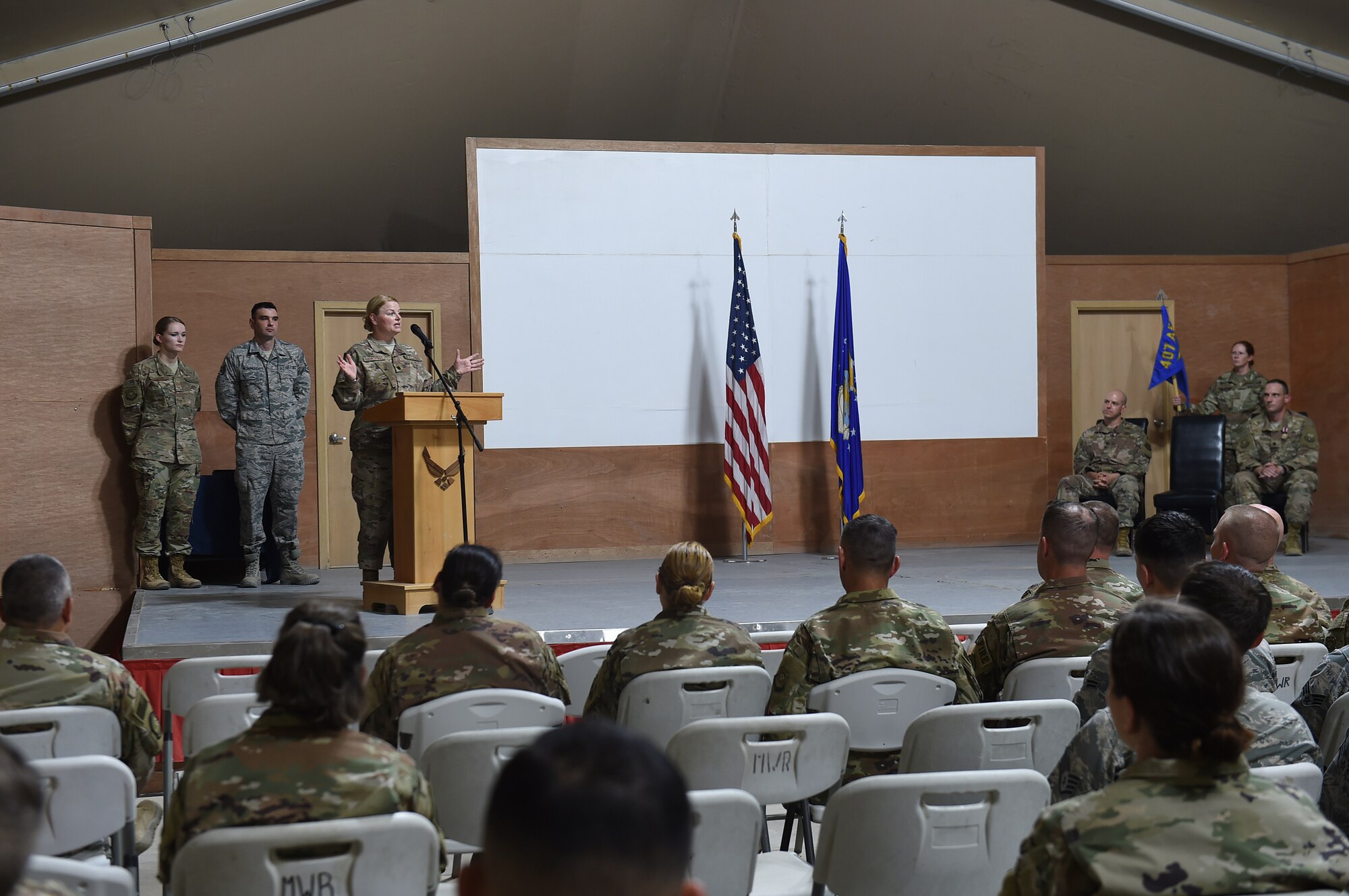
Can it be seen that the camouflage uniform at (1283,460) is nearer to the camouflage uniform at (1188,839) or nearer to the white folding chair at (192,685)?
the white folding chair at (192,685)

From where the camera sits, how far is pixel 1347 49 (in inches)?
399

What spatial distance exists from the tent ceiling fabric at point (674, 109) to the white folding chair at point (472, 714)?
319 inches

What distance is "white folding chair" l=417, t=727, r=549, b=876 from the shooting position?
231 centimetres

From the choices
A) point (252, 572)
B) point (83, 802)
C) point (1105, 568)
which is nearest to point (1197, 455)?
point (1105, 568)

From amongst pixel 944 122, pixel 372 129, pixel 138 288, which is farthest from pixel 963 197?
pixel 138 288

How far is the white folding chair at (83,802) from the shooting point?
210 cm

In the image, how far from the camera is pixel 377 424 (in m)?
5.74

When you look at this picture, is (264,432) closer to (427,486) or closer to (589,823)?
(427,486)

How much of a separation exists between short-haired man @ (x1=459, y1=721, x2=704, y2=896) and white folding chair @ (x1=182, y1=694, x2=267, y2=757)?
2.07 metres

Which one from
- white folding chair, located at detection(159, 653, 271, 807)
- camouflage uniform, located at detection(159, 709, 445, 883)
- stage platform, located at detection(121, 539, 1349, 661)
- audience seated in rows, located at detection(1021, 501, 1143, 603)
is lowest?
stage platform, located at detection(121, 539, 1349, 661)

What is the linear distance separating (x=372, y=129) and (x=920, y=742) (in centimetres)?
881

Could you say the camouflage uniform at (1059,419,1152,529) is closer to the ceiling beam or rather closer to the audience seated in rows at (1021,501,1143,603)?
the ceiling beam

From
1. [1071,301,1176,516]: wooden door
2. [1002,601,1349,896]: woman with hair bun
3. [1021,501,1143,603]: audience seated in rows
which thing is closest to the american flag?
[1071,301,1176,516]: wooden door

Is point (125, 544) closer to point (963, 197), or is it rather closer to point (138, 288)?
point (138, 288)
